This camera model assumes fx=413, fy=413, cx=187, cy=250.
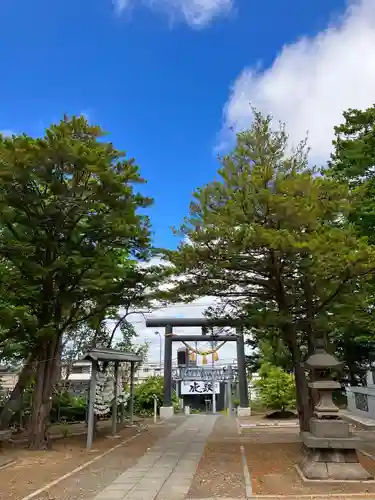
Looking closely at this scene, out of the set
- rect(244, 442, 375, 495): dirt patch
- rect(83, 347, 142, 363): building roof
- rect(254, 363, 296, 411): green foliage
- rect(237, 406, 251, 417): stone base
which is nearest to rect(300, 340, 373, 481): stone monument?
rect(244, 442, 375, 495): dirt patch

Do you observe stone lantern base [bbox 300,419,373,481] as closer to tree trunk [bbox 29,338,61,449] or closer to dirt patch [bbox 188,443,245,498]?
dirt patch [bbox 188,443,245,498]

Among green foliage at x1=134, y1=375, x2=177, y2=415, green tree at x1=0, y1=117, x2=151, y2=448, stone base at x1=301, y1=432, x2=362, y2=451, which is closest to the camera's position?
stone base at x1=301, y1=432, x2=362, y2=451

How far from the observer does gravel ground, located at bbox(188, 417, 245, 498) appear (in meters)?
6.02

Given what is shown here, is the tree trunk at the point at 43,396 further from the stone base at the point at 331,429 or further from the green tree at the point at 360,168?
the green tree at the point at 360,168

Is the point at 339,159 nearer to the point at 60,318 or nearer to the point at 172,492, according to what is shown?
the point at 60,318

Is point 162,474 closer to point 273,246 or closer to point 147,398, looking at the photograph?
point 273,246

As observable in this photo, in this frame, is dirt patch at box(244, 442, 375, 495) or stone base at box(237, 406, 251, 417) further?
stone base at box(237, 406, 251, 417)

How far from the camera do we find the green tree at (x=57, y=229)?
9.07 m

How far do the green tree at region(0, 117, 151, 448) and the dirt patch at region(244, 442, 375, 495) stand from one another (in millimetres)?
5057

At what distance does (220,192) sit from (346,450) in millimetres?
5342

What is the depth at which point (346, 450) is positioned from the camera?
683 cm

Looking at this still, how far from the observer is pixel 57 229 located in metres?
10.1

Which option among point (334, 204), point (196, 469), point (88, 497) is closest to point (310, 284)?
point (334, 204)

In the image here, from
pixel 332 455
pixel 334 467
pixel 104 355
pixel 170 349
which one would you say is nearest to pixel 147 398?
pixel 170 349
